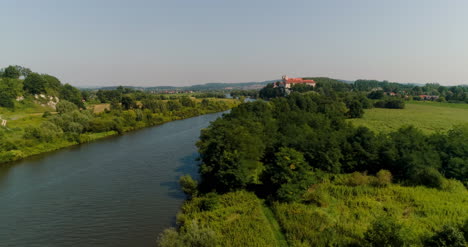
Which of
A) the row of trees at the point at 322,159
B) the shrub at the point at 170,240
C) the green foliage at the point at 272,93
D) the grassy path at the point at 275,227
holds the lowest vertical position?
the grassy path at the point at 275,227

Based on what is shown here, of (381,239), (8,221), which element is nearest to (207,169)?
(381,239)

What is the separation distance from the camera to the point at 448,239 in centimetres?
1373

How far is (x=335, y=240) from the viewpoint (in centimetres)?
1579

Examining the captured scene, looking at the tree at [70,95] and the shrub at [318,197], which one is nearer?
the shrub at [318,197]

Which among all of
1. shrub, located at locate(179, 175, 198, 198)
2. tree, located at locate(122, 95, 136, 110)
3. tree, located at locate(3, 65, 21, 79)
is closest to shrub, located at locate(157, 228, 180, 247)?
shrub, located at locate(179, 175, 198, 198)

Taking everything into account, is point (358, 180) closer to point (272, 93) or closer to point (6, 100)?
point (6, 100)

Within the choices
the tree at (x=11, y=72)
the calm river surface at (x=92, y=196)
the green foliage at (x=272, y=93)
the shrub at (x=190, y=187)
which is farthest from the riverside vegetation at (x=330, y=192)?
the tree at (x=11, y=72)

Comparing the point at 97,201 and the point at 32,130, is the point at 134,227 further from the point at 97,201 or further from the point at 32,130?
the point at 32,130

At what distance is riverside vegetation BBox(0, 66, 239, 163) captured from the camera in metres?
42.7

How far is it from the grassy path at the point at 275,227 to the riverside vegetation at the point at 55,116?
38289 millimetres

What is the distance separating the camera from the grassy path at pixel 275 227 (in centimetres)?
1677

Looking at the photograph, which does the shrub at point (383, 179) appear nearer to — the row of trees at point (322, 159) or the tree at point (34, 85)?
the row of trees at point (322, 159)

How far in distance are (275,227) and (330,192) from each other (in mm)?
7481

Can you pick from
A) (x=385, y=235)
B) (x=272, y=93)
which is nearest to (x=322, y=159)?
(x=385, y=235)
